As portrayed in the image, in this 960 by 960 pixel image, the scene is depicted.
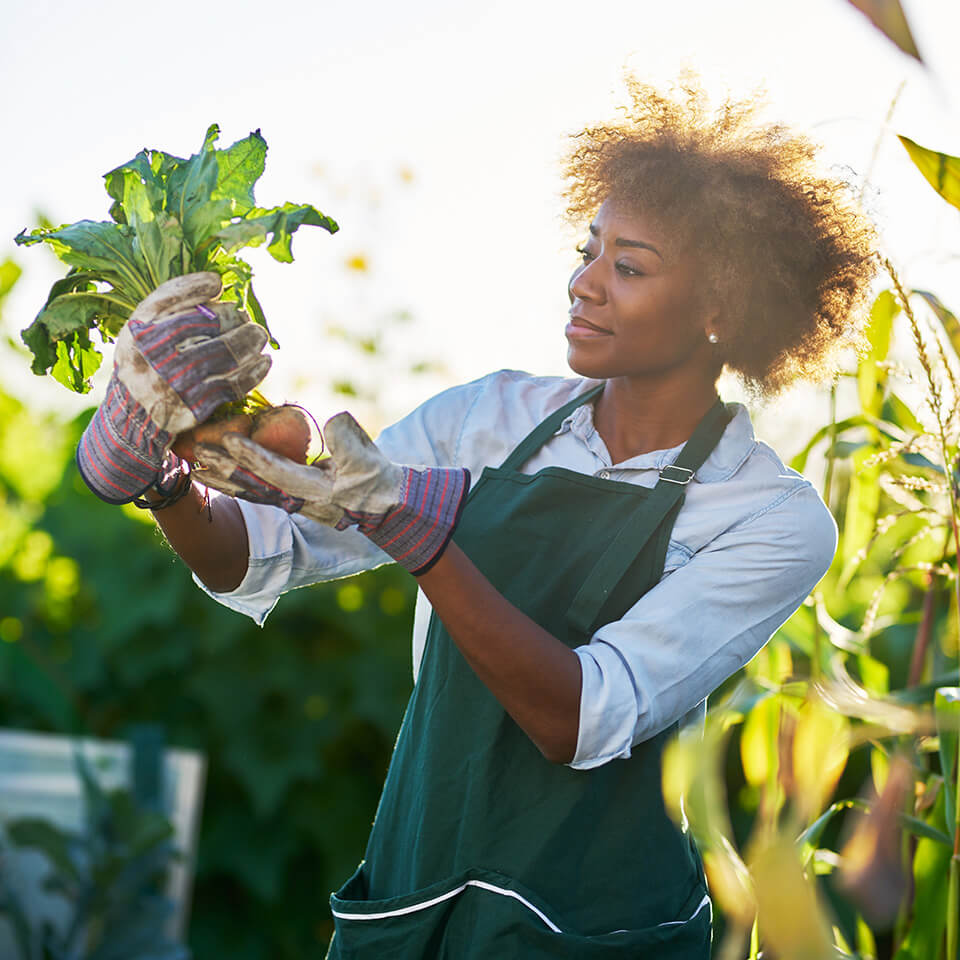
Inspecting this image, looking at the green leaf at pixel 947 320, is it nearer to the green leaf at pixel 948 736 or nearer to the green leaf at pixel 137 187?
the green leaf at pixel 948 736

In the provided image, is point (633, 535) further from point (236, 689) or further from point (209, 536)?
point (236, 689)

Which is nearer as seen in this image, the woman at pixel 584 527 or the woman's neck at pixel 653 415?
the woman at pixel 584 527

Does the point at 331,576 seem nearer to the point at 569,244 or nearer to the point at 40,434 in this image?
the point at 569,244

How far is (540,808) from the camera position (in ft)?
4.42

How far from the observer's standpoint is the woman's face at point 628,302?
1.42 meters

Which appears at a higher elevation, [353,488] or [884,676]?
[353,488]

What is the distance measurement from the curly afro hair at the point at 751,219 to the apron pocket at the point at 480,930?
2.63 feet

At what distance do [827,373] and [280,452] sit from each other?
0.90m

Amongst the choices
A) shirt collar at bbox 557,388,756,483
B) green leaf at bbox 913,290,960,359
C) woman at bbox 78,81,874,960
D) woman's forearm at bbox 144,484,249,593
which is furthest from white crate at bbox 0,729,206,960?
green leaf at bbox 913,290,960,359

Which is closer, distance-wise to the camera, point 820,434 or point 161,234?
point 161,234

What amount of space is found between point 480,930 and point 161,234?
0.92 m

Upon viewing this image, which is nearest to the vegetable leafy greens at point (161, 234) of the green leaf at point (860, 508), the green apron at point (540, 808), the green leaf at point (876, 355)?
the green apron at point (540, 808)

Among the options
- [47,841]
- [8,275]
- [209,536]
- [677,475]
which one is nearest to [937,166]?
[677,475]

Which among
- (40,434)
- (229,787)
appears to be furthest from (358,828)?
(40,434)
